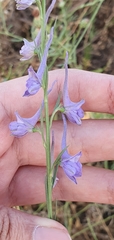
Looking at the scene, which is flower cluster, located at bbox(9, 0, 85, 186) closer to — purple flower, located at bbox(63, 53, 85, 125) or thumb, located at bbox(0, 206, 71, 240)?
purple flower, located at bbox(63, 53, 85, 125)

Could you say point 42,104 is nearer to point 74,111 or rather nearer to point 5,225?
point 74,111

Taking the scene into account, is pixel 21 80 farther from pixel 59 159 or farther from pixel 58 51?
pixel 58 51

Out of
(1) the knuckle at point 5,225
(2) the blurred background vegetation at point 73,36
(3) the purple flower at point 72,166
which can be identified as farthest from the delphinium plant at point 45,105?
(2) the blurred background vegetation at point 73,36

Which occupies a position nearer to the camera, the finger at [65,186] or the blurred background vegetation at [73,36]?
the finger at [65,186]

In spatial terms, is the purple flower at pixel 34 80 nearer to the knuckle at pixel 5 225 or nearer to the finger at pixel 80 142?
the knuckle at pixel 5 225

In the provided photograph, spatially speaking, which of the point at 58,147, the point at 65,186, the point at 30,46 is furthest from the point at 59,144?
the point at 30,46

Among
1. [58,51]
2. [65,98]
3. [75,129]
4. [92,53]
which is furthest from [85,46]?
[65,98]
